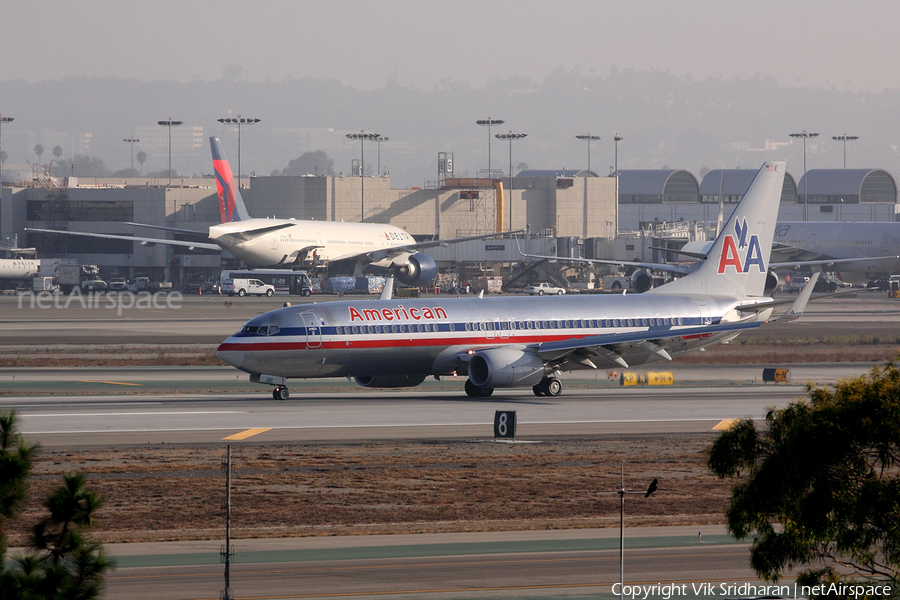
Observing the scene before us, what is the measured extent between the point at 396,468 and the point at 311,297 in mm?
82317

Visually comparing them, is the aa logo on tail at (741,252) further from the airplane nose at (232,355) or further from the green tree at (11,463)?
the green tree at (11,463)

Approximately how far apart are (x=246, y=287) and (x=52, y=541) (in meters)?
110

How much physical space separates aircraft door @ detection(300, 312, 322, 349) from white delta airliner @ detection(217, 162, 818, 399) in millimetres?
40

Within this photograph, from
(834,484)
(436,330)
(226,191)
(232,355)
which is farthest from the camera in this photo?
(226,191)

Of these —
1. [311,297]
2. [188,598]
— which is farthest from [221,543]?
[311,297]

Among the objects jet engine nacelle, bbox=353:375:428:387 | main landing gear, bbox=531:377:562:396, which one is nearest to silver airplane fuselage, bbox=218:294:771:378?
jet engine nacelle, bbox=353:375:428:387

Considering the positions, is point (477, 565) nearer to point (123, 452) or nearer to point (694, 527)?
point (694, 527)

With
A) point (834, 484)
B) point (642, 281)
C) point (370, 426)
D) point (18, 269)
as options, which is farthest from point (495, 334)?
point (18, 269)

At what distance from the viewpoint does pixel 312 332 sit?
41.8 metres

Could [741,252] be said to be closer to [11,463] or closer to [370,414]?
[370,414]

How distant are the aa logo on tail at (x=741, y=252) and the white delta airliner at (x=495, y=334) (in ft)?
0.32

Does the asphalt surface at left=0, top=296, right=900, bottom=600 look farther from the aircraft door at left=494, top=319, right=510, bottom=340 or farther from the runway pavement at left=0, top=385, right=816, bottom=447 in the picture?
the aircraft door at left=494, top=319, right=510, bottom=340

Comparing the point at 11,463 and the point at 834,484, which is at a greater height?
the point at 11,463

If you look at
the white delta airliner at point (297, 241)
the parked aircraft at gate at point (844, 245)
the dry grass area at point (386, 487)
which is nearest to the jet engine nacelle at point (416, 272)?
the white delta airliner at point (297, 241)
